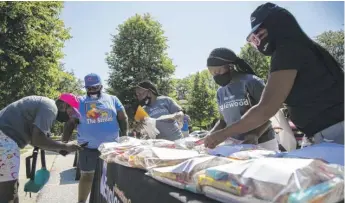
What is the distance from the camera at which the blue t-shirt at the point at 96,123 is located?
3926mm

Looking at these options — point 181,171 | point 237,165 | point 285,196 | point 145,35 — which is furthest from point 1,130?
point 145,35

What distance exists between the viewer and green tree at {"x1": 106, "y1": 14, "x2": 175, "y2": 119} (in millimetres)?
27172

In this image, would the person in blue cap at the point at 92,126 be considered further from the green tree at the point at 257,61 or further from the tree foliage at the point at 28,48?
the green tree at the point at 257,61

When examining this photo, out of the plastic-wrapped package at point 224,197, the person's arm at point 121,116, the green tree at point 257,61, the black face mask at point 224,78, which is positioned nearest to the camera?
the plastic-wrapped package at point 224,197

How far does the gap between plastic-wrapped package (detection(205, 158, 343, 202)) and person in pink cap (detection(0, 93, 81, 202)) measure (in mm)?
2278

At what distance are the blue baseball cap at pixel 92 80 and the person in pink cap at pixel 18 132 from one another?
961mm

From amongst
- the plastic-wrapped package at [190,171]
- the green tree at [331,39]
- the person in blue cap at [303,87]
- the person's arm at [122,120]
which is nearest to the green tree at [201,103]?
the green tree at [331,39]

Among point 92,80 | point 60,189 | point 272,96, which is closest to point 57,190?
point 60,189

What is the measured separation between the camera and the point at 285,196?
91cm

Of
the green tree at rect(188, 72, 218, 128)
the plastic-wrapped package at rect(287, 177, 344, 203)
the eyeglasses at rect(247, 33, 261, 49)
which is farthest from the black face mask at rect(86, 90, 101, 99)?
the green tree at rect(188, 72, 218, 128)

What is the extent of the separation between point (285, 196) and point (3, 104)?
16.1 meters

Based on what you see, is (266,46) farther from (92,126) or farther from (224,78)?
(92,126)

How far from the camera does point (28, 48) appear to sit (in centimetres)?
1451

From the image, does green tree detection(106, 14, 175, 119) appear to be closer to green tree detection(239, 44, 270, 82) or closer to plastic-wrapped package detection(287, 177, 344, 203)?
green tree detection(239, 44, 270, 82)
